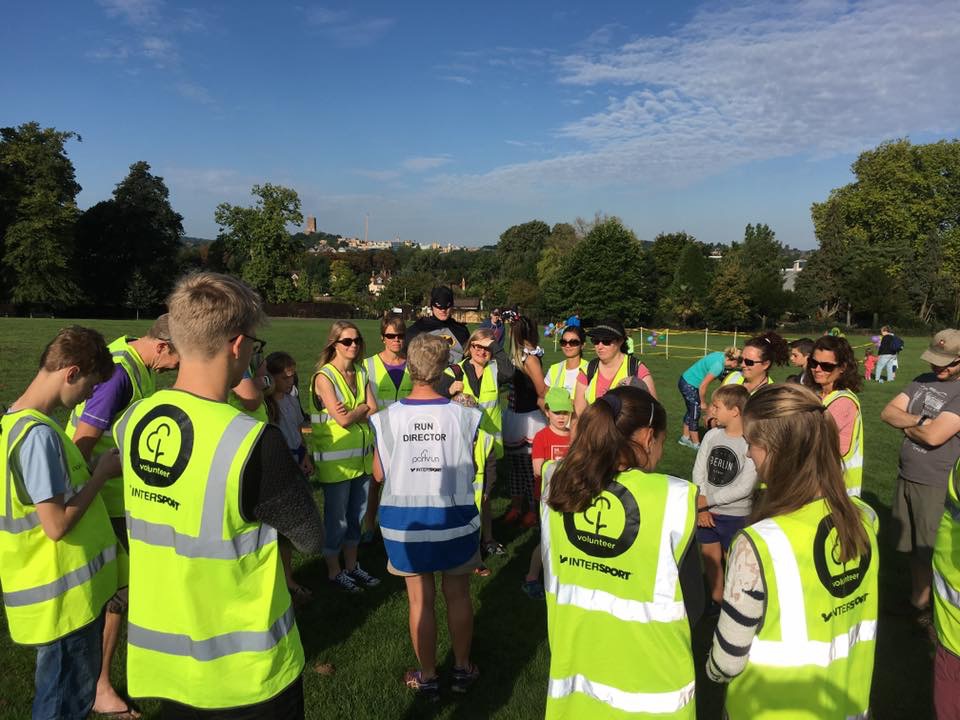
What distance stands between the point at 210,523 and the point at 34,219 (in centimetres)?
5548

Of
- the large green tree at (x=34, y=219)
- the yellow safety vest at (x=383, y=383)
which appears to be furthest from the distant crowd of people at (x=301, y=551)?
the large green tree at (x=34, y=219)

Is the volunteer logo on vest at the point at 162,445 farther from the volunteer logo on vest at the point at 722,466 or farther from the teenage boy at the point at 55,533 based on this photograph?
the volunteer logo on vest at the point at 722,466

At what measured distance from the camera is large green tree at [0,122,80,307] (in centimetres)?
4500

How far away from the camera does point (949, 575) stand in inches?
99.3

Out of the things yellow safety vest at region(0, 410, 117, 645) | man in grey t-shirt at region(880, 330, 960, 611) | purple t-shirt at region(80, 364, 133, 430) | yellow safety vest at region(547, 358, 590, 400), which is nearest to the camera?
yellow safety vest at region(0, 410, 117, 645)

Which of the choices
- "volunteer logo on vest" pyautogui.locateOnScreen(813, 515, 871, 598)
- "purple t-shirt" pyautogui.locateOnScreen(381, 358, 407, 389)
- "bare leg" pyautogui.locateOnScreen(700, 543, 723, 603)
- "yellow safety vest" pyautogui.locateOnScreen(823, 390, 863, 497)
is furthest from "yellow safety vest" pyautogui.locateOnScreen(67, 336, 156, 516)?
"yellow safety vest" pyautogui.locateOnScreen(823, 390, 863, 497)

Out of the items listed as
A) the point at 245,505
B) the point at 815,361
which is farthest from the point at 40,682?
the point at 815,361

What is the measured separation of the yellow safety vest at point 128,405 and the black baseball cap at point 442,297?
369cm

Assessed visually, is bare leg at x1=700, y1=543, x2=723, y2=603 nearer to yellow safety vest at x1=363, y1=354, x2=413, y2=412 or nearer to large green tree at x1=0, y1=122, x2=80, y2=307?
yellow safety vest at x1=363, y1=354, x2=413, y2=412

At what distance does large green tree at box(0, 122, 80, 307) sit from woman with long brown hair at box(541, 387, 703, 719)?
54905 mm

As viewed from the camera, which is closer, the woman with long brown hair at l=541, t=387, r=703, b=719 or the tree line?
the woman with long brown hair at l=541, t=387, r=703, b=719

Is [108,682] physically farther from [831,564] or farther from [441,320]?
[441,320]

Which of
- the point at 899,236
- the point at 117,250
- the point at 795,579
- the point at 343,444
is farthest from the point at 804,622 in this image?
the point at 899,236

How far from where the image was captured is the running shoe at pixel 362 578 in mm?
5191
